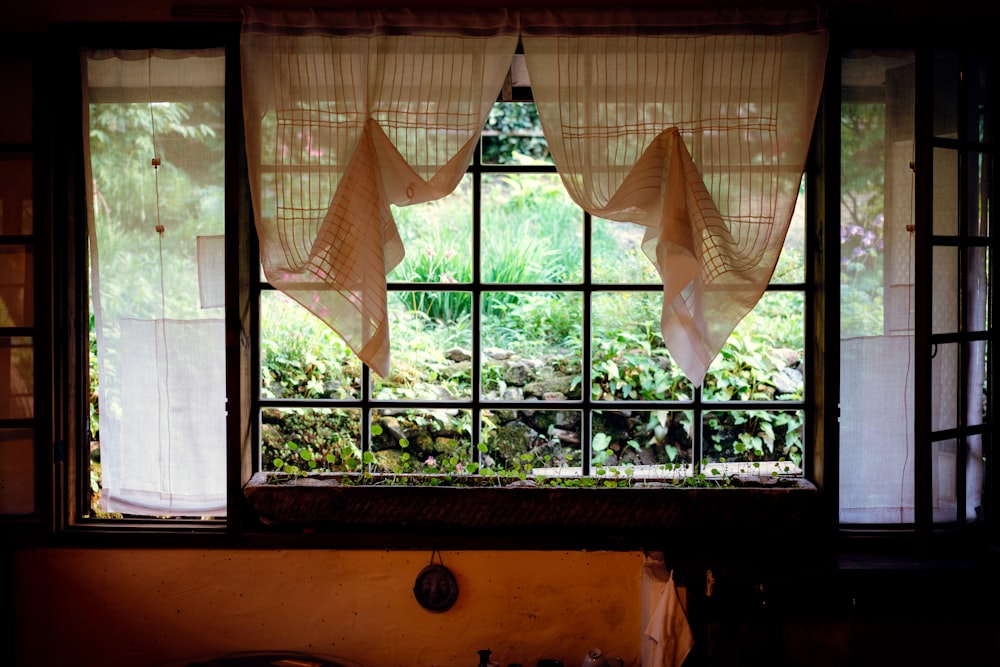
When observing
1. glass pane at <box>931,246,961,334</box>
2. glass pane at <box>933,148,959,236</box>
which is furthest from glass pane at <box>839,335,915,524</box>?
glass pane at <box>933,148,959,236</box>

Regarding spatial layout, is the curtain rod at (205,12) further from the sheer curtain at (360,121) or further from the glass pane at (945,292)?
the glass pane at (945,292)

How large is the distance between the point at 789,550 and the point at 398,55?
180cm

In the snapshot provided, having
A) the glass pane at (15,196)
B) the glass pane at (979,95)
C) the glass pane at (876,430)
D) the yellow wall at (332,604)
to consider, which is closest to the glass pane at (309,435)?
the yellow wall at (332,604)

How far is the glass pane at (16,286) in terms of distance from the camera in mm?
2236

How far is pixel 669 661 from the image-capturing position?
201cm

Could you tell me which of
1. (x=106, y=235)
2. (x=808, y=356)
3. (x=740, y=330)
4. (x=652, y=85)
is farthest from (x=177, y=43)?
(x=808, y=356)

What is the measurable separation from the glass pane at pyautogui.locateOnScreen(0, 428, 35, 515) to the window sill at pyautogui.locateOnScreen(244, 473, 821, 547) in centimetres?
67

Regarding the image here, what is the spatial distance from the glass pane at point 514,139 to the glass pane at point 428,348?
79cm

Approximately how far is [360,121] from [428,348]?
795 mm

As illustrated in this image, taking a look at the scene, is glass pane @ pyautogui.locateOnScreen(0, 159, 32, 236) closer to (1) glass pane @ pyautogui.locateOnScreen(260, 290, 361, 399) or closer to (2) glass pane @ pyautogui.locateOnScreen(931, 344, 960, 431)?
(1) glass pane @ pyautogui.locateOnScreen(260, 290, 361, 399)

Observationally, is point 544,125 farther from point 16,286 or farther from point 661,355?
point 16,286

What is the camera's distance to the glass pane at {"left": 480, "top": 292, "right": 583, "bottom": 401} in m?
2.49

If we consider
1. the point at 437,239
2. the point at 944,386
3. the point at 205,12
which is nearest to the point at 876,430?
the point at 944,386

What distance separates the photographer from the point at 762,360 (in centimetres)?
242
